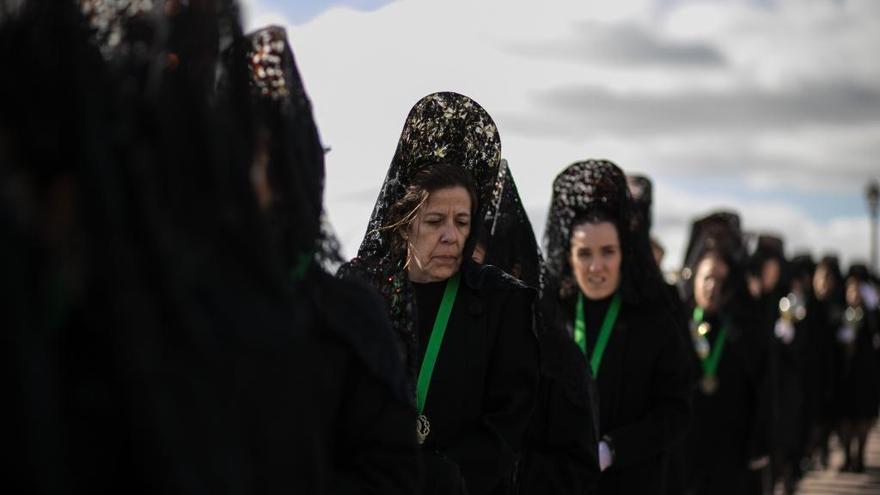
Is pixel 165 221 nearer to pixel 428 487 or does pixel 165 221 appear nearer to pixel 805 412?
pixel 428 487

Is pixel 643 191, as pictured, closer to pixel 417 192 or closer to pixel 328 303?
pixel 417 192

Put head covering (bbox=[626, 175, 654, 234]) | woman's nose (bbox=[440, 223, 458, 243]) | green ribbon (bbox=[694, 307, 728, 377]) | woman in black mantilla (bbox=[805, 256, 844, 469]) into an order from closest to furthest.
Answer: woman's nose (bbox=[440, 223, 458, 243]) < head covering (bbox=[626, 175, 654, 234]) < green ribbon (bbox=[694, 307, 728, 377]) < woman in black mantilla (bbox=[805, 256, 844, 469])

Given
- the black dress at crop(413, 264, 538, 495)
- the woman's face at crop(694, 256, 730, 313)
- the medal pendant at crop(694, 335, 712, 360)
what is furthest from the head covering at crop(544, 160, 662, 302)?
the woman's face at crop(694, 256, 730, 313)

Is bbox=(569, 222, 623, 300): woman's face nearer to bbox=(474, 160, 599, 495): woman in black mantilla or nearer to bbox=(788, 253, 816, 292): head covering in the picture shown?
bbox=(474, 160, 599, 495): woman in black mantilla

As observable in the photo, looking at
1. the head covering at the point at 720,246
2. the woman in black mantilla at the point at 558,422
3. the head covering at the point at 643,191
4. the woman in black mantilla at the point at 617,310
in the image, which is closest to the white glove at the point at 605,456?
the woman in black mantilla at the point at 617,310

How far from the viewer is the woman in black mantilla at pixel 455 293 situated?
12.7 ft

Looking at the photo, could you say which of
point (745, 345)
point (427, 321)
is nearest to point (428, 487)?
point (427, 321)

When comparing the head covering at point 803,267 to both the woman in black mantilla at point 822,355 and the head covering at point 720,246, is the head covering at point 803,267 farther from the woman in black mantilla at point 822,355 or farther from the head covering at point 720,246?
the head covering at point 720,246

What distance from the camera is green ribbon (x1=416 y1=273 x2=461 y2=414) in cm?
385

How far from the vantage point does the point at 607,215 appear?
5660 millimetres

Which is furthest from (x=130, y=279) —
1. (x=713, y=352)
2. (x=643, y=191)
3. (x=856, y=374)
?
(x=856, y=374)

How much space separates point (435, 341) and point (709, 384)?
4798 millimetres

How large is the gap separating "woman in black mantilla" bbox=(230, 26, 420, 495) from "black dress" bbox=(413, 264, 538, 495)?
4.17ft

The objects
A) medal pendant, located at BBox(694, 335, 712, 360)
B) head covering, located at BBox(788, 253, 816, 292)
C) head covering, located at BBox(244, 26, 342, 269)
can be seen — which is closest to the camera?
head covering, located at BBox(244, 26, 342, 269)
